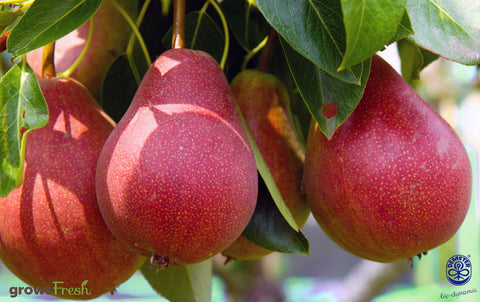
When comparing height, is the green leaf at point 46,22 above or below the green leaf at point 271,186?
above

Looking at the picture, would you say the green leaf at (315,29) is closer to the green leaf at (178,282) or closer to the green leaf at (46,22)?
the green leaf at (46,22)

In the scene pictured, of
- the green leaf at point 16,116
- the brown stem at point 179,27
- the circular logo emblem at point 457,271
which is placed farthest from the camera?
the circular logo emblem at point 457,271

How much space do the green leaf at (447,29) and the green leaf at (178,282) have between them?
21.2 inches

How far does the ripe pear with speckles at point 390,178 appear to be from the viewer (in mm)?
750

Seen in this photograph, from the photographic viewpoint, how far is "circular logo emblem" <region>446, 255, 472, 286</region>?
4.26 feet

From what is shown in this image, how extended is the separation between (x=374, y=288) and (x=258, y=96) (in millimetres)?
1085

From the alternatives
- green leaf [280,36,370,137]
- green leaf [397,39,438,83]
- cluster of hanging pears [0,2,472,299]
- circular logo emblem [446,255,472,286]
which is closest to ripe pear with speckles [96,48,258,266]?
cluster of hanging pears [0,2,472,299]

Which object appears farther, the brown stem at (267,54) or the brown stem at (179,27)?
the brown stem at (267,54)

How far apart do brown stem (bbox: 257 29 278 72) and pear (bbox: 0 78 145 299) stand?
0.30 m

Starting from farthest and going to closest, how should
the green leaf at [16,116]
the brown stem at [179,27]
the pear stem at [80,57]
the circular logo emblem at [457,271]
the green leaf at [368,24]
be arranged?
the circular logo emblem at [457,271] → the pear stem at [80,57] → the brown stem at [179,27] → the green leaf at [16,116] → the green leaf at [368,24]

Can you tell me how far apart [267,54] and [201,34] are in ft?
0.37

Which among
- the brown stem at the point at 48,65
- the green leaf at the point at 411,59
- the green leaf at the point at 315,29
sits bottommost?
the brown stem at the point at 48,65

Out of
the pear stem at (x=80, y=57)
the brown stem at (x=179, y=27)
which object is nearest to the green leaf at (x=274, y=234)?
the brown stem at (x=179, y=27)

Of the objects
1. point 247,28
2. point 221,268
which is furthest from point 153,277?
point 221,268
